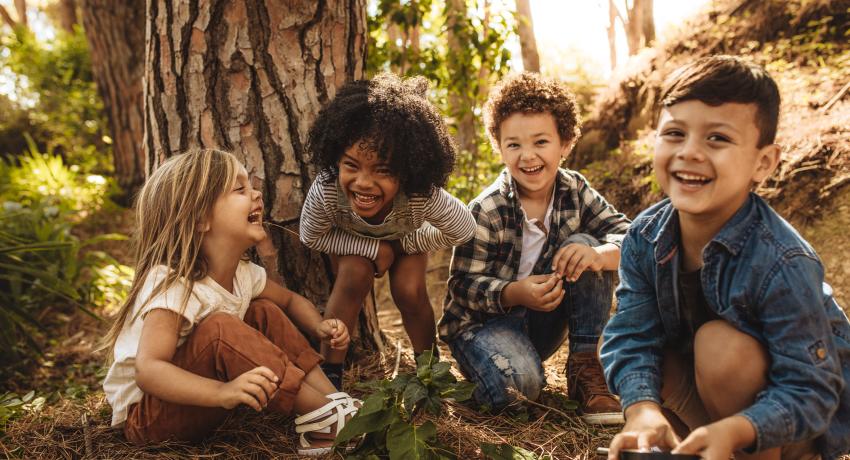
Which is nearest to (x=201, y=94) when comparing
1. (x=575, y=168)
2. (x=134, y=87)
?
(x=575, y=168)

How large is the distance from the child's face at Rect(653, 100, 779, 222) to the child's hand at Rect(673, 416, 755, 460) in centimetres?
53

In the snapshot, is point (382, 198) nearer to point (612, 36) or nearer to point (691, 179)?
point (691, 179)

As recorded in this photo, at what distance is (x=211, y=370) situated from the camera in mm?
2137

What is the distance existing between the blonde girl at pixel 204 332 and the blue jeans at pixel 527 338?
538 millimetres

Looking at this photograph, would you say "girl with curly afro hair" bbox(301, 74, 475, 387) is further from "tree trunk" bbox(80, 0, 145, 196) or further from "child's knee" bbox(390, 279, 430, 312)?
"tree trunk" bbox(80, 0, 145, 196)

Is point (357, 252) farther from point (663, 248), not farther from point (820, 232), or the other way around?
point (820, 232)

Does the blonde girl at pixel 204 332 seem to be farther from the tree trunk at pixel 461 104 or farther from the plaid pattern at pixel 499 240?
the tree trunk at pixel 461 104

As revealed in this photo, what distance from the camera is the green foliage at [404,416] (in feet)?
6.49

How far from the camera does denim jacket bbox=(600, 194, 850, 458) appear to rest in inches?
62.1

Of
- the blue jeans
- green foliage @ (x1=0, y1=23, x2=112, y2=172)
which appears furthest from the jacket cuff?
green foliage @ (x1=0, y1=23, x2=112, y2=172)

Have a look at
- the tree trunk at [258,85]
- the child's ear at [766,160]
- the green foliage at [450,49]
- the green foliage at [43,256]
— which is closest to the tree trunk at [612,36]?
the green foliage at [450,49]

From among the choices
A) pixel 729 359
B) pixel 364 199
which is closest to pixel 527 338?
pixel 364 199

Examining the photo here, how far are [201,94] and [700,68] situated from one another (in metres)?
1.96

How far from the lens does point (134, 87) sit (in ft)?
20.8
